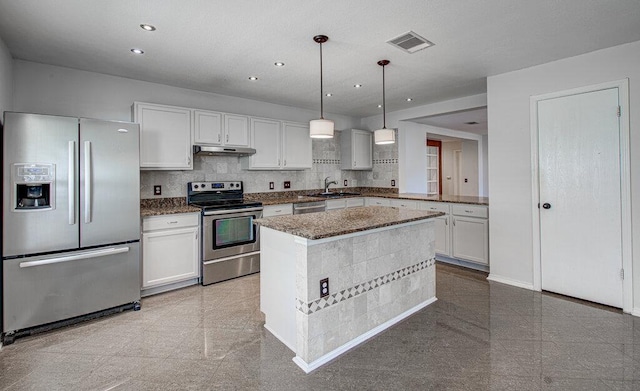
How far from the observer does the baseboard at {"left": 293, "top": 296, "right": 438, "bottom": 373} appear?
6.53 ft

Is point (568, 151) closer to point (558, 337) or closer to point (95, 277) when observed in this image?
point (558, 337)

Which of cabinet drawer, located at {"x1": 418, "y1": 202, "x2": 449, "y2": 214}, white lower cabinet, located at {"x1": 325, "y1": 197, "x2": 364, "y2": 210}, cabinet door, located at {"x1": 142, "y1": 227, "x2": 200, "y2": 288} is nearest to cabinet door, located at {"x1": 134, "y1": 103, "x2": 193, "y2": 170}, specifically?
cabinet door, located at {"x1": 142, "y1": 227, "x2": 200, "y2": 288}

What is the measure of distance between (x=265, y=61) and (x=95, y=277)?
8.28 ft

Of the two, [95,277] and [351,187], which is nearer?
[95,277]

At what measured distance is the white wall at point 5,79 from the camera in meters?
2.54

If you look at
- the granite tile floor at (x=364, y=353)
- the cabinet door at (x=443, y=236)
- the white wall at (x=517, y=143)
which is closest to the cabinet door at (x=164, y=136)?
the granite tile floor at (x=364, y=353)

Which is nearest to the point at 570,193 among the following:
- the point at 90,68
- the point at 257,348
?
the point at 257,348

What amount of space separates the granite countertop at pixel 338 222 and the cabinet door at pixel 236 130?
6.56 feet

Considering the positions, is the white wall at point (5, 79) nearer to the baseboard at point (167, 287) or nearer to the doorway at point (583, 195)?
the baseboard at point (167, 287)

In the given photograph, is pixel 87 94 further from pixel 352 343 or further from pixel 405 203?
pixel 405 203

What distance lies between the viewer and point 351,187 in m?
6.03

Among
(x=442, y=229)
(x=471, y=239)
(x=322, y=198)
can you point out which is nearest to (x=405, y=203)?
(x=442, y=229)

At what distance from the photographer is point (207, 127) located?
385 centimetres

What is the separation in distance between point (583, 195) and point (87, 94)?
16.8ft
